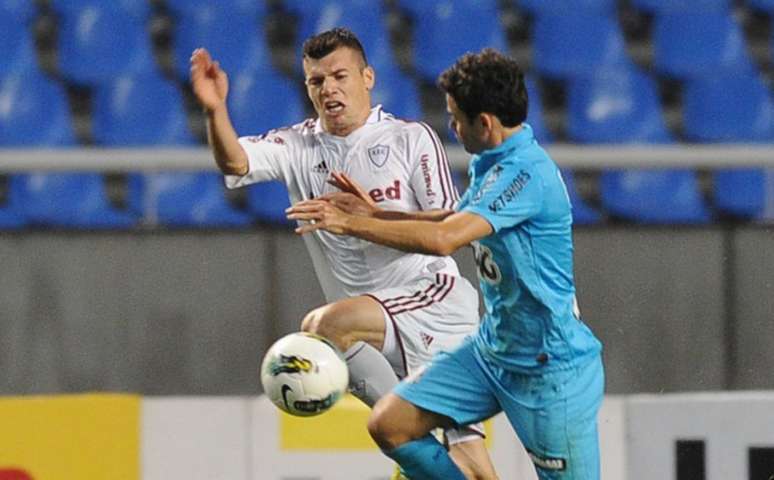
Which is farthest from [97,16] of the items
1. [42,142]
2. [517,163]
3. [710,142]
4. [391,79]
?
[517,163]

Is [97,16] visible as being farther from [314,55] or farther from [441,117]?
[314,55]

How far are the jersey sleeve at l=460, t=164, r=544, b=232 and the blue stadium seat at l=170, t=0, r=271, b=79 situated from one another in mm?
4535

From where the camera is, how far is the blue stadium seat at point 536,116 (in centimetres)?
874

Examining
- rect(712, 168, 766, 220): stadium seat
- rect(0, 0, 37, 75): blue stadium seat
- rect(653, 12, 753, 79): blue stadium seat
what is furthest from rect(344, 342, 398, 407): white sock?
rect(0, 0, 37, 75): blue stadium seat

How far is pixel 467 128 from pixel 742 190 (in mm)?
2463

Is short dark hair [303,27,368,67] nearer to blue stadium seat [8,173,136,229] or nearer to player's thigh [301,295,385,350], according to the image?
player's thigh [301,295,385,350]

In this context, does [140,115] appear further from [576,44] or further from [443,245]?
[443,245]

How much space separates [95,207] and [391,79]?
2.09 m

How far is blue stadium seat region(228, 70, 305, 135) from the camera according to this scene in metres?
8.88

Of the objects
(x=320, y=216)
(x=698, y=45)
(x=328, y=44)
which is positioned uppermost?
(x=698, y=45)

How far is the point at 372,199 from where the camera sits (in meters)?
5.70

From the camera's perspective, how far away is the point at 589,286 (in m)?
6.77

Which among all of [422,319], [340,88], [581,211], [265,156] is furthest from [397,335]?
[581,211]

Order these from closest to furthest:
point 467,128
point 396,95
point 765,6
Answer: point 467,128 → point 396,95 → point 765,6
